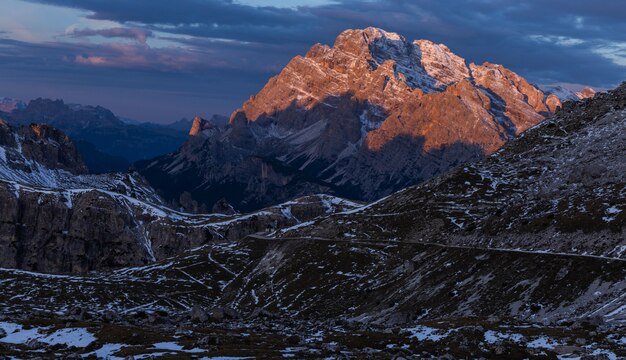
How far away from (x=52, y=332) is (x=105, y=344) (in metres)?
13.2

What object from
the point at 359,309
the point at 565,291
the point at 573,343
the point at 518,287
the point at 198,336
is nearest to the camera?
the point at 573,343

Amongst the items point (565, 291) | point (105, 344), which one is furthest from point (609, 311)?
point (105, 344)

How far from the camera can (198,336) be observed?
104188 mm

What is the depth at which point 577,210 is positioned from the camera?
176 meters

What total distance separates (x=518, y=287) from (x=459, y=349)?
6186cm

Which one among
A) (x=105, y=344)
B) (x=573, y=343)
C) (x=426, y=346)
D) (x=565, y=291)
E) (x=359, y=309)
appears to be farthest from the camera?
(x=359, y=309)

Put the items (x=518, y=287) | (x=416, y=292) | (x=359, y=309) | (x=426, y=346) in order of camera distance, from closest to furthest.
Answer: (x=426, y=346) < (x=518, y=287) < (x=416, y=292) < (x=359, y=309)

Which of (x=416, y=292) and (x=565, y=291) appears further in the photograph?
(x=416, y=292)

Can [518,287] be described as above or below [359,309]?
above

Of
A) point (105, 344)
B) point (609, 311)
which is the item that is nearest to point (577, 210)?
point (609, 311)

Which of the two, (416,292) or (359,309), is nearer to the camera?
(416,292)

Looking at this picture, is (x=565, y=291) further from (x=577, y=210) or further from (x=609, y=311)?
(x=577, y=210)

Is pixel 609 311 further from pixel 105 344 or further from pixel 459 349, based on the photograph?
pixel 105 344

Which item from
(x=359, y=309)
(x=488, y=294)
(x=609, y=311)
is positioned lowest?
(x=359, y=309)
